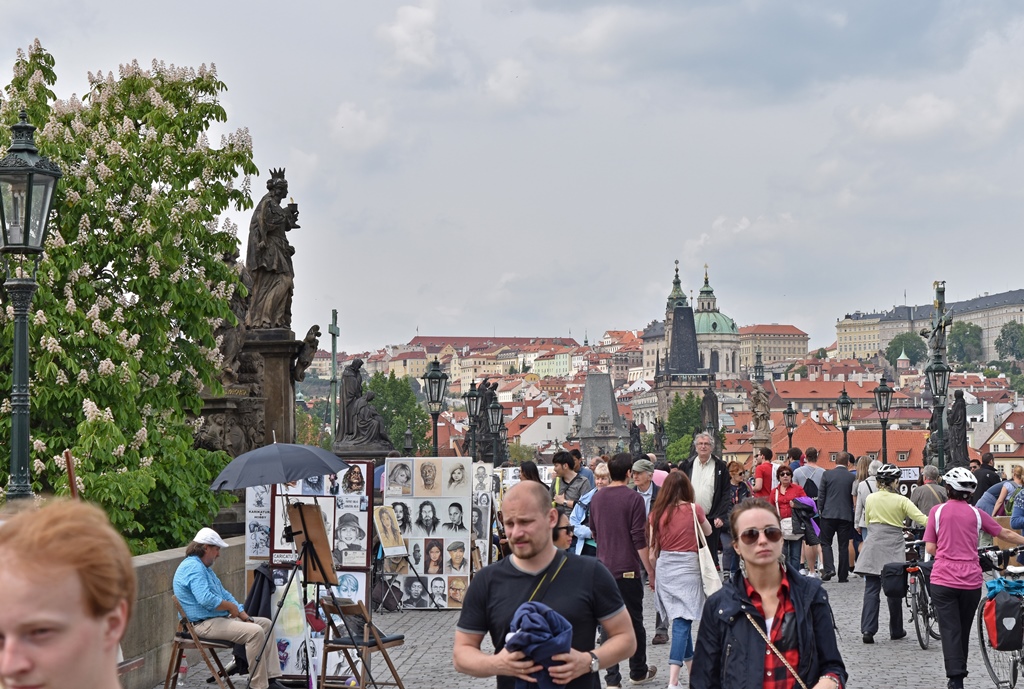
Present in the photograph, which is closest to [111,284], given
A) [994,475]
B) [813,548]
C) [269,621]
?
[269,621]

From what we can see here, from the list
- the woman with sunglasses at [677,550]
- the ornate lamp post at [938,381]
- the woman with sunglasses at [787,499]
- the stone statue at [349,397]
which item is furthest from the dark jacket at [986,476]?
the stone statue at [349,397]

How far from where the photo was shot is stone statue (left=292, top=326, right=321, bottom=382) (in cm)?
1811

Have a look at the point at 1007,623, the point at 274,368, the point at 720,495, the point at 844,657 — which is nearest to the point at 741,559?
the point at 1007,623

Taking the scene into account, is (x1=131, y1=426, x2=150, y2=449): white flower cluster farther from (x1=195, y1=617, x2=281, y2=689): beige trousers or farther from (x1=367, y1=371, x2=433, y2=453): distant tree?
(x1=367, y1=371, x2=433, y2=453): distant tree

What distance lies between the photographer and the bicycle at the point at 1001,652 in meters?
9.36

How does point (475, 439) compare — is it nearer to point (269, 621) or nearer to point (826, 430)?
point (269, 621)

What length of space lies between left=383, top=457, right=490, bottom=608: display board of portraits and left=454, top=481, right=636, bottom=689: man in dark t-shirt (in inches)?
435

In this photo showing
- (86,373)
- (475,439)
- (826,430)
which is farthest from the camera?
(826,430)

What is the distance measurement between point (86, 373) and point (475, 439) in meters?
20.9

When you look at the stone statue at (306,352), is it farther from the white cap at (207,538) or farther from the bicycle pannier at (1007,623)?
the bicycle pannier at (1007,623)

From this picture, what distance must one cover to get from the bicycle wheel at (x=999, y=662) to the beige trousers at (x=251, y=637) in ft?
15.1

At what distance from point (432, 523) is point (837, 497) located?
4.98 meters

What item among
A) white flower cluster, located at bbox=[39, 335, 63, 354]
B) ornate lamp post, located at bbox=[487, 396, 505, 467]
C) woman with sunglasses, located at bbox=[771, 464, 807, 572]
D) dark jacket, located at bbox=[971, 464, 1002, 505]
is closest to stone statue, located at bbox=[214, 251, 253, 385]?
white flower cluster, located at bbox=[39, 335, 63, 354]

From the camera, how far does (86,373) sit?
554 inches
